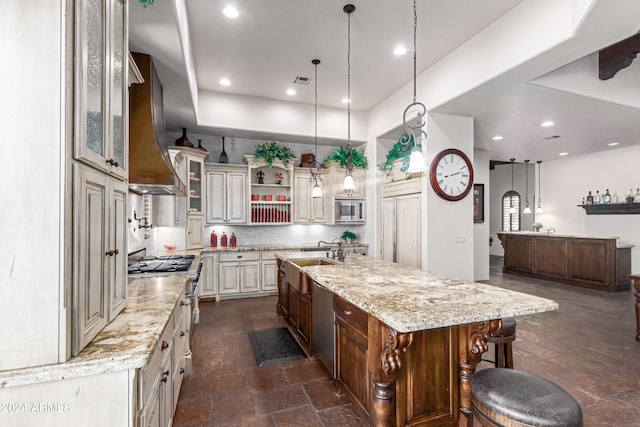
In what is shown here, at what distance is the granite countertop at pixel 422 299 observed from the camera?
151 cm

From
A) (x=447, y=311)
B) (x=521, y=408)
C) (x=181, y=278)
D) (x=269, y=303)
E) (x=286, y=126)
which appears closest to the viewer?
(x=521, y=408)

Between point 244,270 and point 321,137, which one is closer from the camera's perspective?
point 244,270

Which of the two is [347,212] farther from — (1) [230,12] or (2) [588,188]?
(2) [588,188]

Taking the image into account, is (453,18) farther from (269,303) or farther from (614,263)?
(614,263)

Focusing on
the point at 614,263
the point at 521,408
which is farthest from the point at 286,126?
the point at 614,263

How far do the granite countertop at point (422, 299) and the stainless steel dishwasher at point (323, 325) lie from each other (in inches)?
8.6

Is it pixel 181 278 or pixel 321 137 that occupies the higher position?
pixel 321 137

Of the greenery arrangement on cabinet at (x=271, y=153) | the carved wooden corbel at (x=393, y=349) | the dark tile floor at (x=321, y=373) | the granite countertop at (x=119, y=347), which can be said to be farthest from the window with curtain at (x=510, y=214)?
the granite countertop at (x=119, y=347)

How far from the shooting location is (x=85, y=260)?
1.14 m

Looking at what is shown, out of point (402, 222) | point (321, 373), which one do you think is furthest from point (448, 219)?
point (321, 373)

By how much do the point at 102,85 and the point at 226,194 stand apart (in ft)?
13.9

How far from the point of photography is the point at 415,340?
6.04ft

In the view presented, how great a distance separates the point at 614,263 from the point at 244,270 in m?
6.97

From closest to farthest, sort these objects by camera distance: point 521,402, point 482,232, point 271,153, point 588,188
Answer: point 521,402, point 271,153, point 482,232, point 588,188
